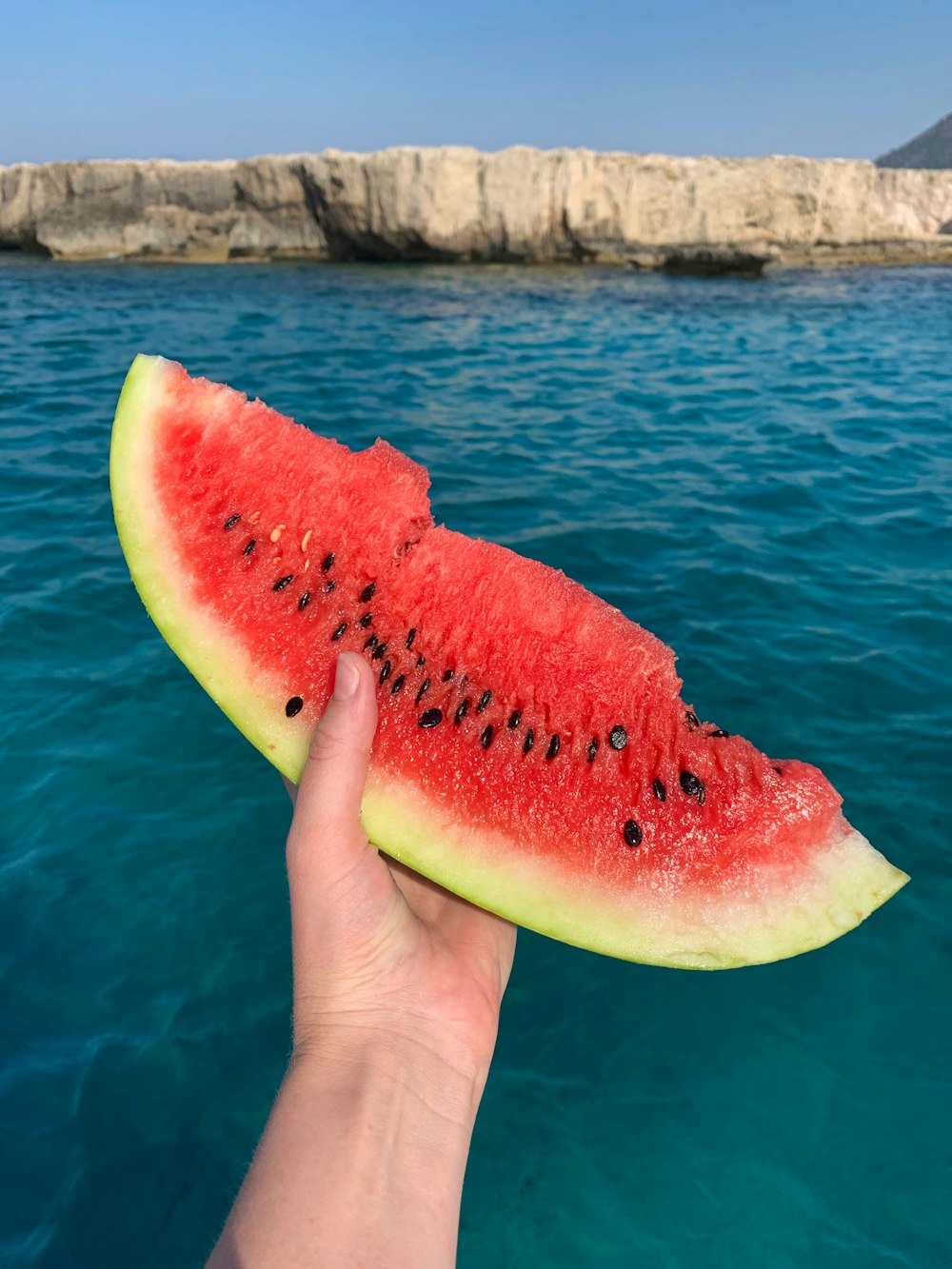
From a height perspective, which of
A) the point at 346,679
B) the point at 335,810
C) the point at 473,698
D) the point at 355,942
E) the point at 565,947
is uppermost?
the point at 346,679

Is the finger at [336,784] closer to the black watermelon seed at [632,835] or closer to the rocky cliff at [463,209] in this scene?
the black watermelon seed at [632,835]

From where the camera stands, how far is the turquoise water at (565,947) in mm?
2434

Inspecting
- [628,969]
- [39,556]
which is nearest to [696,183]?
[39,556]

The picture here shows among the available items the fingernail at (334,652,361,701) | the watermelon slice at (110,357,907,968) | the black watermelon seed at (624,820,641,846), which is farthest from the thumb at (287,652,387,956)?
the black watermelon seed at (624,820,641,846)

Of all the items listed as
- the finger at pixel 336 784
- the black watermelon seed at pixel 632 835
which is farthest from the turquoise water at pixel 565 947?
the finger at pixel 336 784

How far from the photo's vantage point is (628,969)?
3.14 meters

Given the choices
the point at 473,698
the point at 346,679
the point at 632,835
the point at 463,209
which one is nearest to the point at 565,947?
the point at 632,835

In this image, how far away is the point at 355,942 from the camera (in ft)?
5.98

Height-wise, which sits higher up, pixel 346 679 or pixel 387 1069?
pixel 346 679

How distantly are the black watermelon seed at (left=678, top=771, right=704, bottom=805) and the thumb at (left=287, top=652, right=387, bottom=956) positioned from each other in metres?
0.76

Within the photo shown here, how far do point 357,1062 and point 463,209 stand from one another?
95.8 ft

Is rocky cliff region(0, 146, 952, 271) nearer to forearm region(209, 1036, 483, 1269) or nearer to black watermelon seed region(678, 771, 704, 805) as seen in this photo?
black watermelon seed region(678, 771, 704, 805)

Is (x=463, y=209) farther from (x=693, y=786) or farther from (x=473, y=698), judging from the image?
(x=693, y=786)

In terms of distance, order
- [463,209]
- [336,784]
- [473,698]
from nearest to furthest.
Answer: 1. [336,784]
2. [473,698]
3. [463,209]
